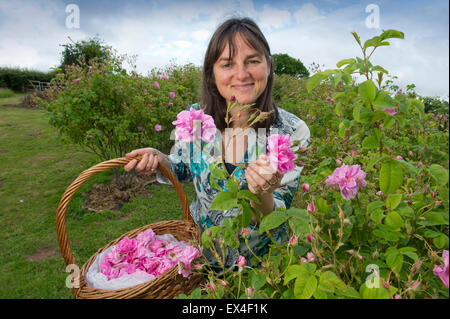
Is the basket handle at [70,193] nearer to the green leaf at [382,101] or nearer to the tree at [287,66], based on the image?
the green leaf at [382,101]

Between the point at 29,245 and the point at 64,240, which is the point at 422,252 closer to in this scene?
the point at 64,240

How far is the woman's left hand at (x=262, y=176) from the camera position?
667 mm

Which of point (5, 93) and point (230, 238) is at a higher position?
point (5, 93)

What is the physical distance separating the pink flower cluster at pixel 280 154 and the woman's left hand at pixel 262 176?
0.03 metres

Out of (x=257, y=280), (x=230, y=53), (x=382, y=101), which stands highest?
(x=230, y=53)

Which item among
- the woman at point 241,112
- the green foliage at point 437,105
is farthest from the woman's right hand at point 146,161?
the green foliage at point 437,105

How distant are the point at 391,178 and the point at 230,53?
0.95 meters

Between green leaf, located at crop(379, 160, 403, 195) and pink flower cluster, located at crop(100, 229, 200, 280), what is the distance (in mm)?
1061

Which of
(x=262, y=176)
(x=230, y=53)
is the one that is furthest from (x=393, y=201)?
(x=230, y=53)

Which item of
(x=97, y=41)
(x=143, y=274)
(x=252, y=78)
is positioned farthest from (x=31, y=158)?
(x=252, y=78)

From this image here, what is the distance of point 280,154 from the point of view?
627 millimetres

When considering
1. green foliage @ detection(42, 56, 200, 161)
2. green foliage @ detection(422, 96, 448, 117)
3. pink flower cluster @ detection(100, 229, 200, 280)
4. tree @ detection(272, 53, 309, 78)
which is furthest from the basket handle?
tree @ detection(272, 53, 309, 78)

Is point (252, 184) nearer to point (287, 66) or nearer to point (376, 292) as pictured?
point (376, 292)
